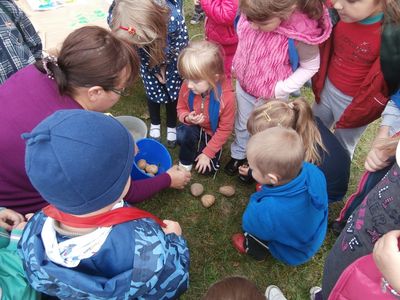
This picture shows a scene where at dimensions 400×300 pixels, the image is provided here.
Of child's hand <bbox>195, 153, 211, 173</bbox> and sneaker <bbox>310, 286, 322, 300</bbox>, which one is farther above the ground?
child's hand <bbox>195, 153, 211, 173</bbox>

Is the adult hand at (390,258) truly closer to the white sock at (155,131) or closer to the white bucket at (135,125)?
the white bucket at (135,125)

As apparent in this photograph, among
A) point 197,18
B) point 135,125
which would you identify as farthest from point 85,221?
point 197,18

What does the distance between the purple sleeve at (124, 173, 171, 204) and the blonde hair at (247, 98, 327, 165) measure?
66cm

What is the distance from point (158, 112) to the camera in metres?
3.06

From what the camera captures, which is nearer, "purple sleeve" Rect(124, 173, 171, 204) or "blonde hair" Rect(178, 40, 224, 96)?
"purple sleeve" Rect(124, 173, 171, 204)

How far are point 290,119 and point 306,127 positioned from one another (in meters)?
0.10

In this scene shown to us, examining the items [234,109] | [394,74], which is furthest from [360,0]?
[234,109]

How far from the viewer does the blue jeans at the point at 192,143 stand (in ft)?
8.73

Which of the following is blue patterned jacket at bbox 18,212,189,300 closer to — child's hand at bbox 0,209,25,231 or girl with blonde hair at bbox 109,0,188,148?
child's hand at bbox 0,209,25,231

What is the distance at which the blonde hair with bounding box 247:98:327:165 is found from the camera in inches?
78.5

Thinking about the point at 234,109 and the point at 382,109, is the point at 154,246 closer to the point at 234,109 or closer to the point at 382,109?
the point at 234,109

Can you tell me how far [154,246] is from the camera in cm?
128

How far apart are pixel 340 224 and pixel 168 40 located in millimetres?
1803

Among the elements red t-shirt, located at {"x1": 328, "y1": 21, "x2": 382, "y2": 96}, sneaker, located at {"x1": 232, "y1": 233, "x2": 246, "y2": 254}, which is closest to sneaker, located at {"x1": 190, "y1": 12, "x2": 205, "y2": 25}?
red t-shirt, located at {"x1": 328, "y1": 21, "x2": 382, "y2": 96}
